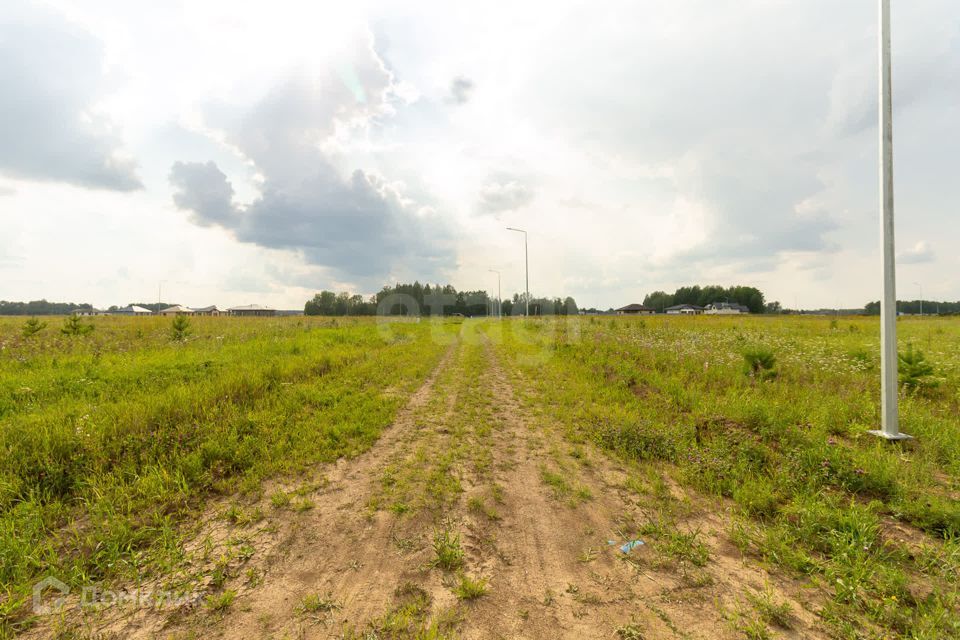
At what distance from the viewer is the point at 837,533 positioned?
3.36 m

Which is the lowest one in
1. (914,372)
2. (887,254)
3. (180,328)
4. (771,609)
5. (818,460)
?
(771,609)

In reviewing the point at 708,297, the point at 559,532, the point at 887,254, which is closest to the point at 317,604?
the point at 559,532

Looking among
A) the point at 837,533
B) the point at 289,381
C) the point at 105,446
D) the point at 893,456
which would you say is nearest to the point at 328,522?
the point at 105,446

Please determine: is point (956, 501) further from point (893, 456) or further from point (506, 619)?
point (506, 619)

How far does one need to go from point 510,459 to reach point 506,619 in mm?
2705

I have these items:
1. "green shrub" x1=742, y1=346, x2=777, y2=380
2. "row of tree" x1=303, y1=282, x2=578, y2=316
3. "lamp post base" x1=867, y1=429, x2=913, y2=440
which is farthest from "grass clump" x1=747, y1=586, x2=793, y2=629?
"row of tree" x1=303, y1=282, x2=578, y2=316

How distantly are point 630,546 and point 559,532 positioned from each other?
27.2 inches

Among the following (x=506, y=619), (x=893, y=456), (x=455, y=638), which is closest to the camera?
(x=455, y=638)

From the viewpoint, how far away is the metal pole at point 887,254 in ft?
18.1

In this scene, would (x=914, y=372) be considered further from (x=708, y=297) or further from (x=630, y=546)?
(x=708, y=297)

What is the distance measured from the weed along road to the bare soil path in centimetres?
2

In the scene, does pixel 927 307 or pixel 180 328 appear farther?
pixel 927 307

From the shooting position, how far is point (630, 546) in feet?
11.1

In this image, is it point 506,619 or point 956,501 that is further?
point 956,501
